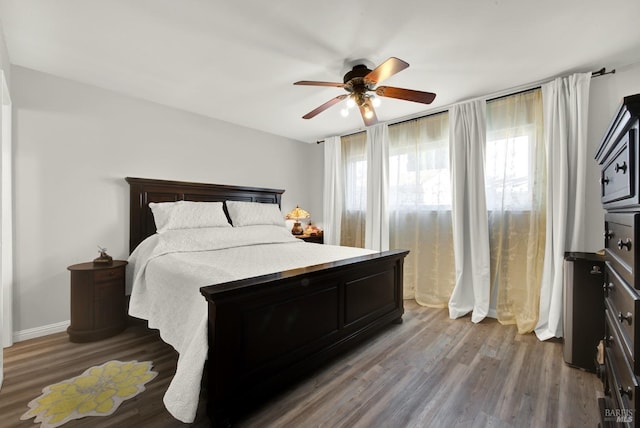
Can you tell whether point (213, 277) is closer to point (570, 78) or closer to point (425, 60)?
point (425, 60)

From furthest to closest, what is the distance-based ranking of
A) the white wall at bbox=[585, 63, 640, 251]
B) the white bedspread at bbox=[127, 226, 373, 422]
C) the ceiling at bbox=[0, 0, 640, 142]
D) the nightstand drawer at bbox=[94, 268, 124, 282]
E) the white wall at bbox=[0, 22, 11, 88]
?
1. the nightstand drawer at bbox=[94, 268, 124, 282]
2. the white wall at bbox=[585, 63, 640, 251]
3. the white wall at bbox=[0, 22, 11, 88]
4. the ceiling at bbox=[0, 0, 640, 142]
5. the white bedspread at bbox=[127, 226, 373, 422]

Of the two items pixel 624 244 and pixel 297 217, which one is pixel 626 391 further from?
pixel 297 217

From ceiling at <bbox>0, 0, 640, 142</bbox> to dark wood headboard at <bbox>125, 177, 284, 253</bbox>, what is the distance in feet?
3.32

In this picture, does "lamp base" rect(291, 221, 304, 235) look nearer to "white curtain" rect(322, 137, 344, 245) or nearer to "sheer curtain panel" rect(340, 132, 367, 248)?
"white curtain" rect(322, 137, 344, 245)

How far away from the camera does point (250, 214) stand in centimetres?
365

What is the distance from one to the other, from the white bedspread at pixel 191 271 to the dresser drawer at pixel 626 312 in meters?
1.70

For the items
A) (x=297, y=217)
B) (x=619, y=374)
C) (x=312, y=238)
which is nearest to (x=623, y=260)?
(x=619, y=374)

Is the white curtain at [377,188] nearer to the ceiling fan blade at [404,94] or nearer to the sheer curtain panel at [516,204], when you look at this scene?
the sheer curtain panel at [516,204]

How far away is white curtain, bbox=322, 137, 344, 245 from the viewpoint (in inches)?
175

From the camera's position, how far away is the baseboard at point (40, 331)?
8.00 feet

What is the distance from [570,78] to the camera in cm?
247

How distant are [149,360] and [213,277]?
3.55ft

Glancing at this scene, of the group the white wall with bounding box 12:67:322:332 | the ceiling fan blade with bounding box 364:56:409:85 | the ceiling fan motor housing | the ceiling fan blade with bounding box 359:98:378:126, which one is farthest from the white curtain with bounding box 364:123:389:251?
the white wall with bounding box 12:67:322:332

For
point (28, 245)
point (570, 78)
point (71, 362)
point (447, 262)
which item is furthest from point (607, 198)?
point (28, 245)
